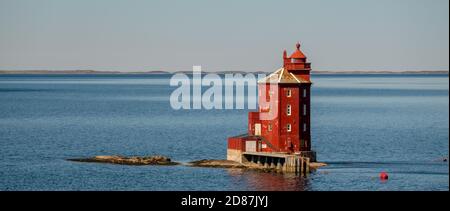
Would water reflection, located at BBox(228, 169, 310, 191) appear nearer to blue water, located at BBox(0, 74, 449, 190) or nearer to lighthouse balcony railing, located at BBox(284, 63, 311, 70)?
blue water, located at BBox(0, 74, 449, 190)

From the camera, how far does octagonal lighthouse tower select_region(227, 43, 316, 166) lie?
288 ft

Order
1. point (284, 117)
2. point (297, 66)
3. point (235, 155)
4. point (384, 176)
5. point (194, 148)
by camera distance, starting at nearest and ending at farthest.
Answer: point (384, 176), point (284, 117), point (297, 66), point (235, 155), point (194, 148)

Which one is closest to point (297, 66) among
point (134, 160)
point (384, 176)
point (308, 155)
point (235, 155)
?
point (308, 155)

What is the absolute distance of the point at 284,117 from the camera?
88125 millimetres

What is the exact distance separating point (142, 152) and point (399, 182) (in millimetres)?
33999

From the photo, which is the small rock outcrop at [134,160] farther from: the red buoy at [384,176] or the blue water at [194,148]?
the red buoy at [384,176]

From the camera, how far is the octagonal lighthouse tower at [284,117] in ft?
288

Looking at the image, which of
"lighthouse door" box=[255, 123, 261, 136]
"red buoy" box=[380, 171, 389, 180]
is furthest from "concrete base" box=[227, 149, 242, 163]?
"red buoy" box=[380, 171, 389, 180]

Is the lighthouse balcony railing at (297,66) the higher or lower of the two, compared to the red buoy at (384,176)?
higher

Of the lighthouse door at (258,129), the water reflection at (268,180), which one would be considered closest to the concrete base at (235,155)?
the water reflection at (268,180)

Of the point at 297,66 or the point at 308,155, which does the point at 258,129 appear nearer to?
the point at 308,155

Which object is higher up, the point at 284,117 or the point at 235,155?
the point at 284,117
